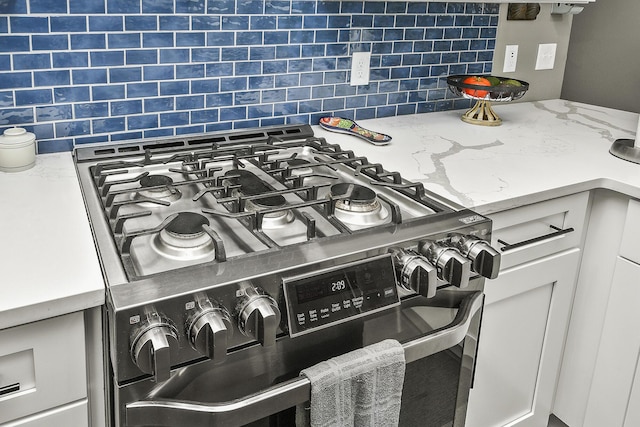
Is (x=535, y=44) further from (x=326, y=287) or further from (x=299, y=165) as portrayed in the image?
(x=326, y=287)

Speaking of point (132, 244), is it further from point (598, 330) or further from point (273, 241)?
point (598, 330)

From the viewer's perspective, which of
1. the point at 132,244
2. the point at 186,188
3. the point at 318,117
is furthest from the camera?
the point at 318,117

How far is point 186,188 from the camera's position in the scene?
4.54 feet

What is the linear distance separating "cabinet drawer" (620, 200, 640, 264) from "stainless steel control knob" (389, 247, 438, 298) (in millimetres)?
779

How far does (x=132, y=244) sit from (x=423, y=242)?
536 mm

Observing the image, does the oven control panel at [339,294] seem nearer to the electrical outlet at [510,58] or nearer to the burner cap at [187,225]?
the burner cap at [187,225]

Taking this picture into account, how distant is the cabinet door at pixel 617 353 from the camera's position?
5.49 ft

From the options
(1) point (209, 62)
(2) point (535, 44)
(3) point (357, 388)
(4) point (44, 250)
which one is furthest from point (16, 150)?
(2) point (535, 44)

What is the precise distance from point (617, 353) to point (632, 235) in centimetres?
36

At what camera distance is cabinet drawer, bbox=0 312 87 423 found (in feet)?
3.04

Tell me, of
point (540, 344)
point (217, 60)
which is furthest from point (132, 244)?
point (540, 344)

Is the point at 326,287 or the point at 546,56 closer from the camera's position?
the point at 326,287

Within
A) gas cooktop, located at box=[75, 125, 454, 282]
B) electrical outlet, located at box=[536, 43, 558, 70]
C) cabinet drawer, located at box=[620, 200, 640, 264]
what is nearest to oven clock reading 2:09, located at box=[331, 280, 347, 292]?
gas cooktop, located at box=[75, 125, 454, 282]

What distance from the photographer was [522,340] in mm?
1688
